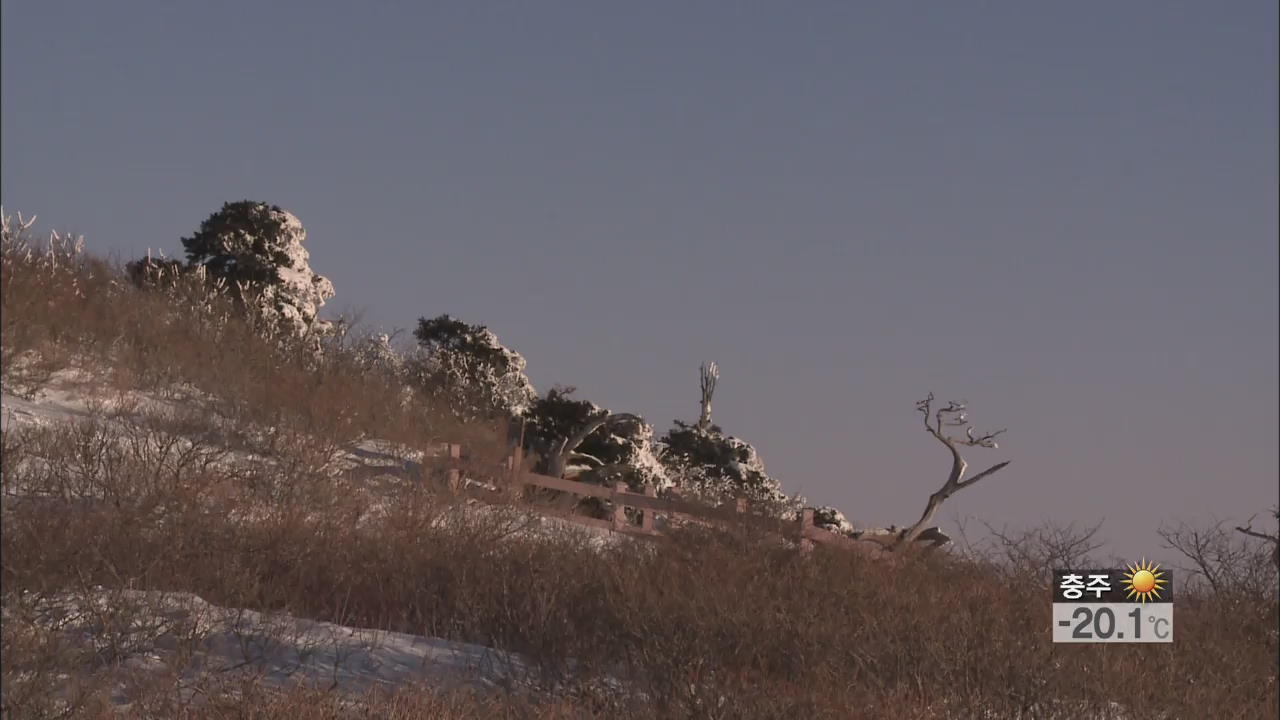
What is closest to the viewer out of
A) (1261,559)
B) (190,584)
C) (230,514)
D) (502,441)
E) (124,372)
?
(190,584)

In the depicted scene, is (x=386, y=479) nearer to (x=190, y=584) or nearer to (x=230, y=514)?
(x=230, y=514)

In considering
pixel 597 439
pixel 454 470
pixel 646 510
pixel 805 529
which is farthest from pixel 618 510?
pixel 597 439

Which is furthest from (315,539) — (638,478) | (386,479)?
(638,478)

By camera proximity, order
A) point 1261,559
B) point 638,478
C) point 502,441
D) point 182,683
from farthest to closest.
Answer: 1. point 638,478
2. point 502,441
3. point 1261,559
4. point 182,683

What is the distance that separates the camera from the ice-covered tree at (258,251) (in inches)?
1204

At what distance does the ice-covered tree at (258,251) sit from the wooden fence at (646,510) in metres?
9.99

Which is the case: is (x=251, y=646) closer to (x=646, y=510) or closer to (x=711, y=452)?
Result: (x=646, y=510)

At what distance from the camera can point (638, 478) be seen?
86.6 ft

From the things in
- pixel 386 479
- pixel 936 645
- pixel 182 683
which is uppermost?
pixel 386 479

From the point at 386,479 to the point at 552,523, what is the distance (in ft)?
8.02

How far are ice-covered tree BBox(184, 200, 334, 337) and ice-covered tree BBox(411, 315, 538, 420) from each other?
286 cm

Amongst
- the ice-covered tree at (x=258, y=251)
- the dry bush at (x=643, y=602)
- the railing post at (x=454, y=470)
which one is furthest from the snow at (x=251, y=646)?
the ice-covered tree at (x=258, y=251)
